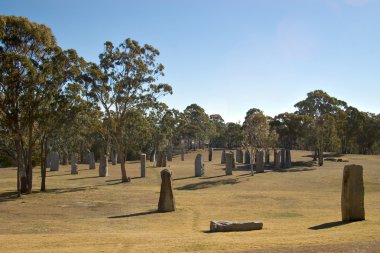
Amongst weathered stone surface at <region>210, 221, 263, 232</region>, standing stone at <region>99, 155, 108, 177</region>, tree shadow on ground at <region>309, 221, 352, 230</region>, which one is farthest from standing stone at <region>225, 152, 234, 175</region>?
weathered stone surface at <region>210, 221, 263, 232</region>

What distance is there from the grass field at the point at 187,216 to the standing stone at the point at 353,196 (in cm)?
57

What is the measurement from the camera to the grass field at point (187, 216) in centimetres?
1113

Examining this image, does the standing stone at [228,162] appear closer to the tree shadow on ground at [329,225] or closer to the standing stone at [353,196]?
the standing stone at [353,196]

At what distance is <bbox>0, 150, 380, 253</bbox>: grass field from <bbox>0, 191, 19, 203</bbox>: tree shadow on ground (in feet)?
0.21

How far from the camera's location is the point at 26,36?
90.8 ft

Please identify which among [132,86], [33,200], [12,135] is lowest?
[33,200]

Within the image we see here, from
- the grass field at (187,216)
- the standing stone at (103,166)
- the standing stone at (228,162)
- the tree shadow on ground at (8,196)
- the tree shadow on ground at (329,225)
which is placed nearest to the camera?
the grass field at (187,216)

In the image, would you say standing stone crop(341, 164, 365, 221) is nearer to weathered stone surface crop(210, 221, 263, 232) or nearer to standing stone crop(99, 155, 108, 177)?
weathered stone surface crop(210, 221, 263, 232)

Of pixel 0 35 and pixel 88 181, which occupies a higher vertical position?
pixel 0 35

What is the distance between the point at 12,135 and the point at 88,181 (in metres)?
12.0

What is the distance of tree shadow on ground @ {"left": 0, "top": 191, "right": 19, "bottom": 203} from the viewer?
88.4 ft

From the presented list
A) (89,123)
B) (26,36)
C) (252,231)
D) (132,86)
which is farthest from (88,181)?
(252,231)

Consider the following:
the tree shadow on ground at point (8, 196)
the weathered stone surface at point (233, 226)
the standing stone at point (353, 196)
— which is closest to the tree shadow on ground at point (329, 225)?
the standing stone at point (353, 196)

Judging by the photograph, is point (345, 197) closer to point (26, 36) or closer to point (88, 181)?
point (26, 36)
